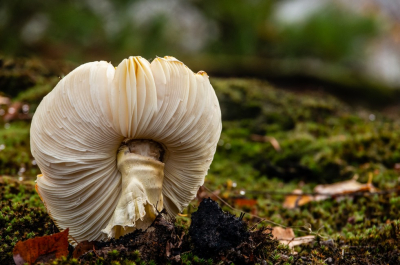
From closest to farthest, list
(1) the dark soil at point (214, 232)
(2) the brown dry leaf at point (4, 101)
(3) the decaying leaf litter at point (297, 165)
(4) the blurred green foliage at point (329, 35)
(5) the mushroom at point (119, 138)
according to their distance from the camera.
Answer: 1. (5) the mushroom at point (119, 138)
2. (1) the dark soil at point (214, 232)
3. (3) the decaying leaf litter at point (297, 165)
4. (2) the brown dry leaf at point (4, 101)
5. (4) the blurred green foliage at point (329, 35)

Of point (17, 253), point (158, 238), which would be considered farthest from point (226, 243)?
point (17, 253)

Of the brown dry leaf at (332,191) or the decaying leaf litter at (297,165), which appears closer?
the decaying leaf litter at (297,165)

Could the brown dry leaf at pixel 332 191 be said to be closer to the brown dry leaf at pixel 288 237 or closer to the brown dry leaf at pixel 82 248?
the brown dry leaf at pixel 288 237

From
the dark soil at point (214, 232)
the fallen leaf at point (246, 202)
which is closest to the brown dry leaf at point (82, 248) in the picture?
the dark soil at point (214, 232)

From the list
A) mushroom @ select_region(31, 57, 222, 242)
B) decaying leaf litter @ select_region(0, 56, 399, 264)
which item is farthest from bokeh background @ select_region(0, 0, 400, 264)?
mushroom @ select_region(31, 57, 222, 242)

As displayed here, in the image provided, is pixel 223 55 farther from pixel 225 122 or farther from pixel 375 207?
pixel 375 207

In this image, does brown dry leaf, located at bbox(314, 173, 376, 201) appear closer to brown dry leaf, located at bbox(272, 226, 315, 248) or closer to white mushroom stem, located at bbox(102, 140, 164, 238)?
brown dry leaf, located at bbox(272, 226, 315, 248)

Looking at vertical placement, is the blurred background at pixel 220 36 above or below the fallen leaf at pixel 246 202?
above

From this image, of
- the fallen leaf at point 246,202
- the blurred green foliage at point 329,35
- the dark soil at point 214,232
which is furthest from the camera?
the blurred green foliage at point 329,35

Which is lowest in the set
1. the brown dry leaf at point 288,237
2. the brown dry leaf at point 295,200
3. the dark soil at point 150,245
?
the dark soil at point 150,245
